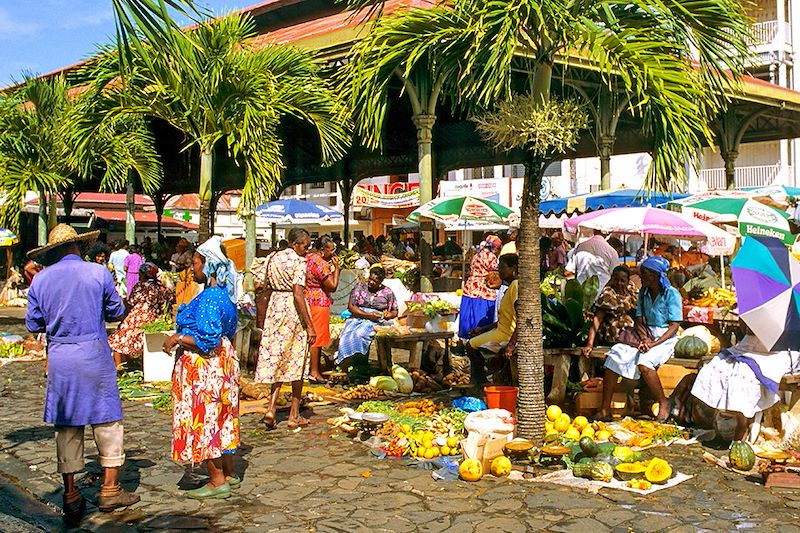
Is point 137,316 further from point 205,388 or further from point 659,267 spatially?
point 659,267

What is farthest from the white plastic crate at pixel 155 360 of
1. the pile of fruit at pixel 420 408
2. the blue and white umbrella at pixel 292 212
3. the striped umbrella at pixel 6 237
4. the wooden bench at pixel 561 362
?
the blue and white umbrella at pixel 292 212

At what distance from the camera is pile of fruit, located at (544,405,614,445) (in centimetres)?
676

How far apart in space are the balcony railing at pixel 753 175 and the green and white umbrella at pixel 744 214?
65.1ft

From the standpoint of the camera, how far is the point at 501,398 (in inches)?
279

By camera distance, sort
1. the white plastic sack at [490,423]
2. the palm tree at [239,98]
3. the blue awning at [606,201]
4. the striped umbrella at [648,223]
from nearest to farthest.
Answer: the white plastic sack at [490,423], the striped umbrella at [648,223], the palm tree at [239,98], the blue awning at [606,201]

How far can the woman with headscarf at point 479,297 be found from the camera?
9.88 m

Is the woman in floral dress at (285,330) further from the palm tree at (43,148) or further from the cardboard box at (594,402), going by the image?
the palm tree at (43,148)

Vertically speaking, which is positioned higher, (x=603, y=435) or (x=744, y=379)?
(x=744, y=379)

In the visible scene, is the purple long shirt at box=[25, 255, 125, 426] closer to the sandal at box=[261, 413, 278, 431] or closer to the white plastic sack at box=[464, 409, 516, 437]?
the sandal at box=[261, 413, 278, 431]

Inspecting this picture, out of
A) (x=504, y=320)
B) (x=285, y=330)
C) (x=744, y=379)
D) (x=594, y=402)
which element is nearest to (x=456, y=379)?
(x=504, y=320)

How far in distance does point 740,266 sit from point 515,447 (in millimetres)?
Result: 2466

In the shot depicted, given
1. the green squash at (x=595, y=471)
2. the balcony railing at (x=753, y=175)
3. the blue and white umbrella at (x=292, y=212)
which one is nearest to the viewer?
A: the green squash at (x=595, y=471)

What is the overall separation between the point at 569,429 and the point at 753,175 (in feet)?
87.4

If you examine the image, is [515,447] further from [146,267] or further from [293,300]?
[146,267]
